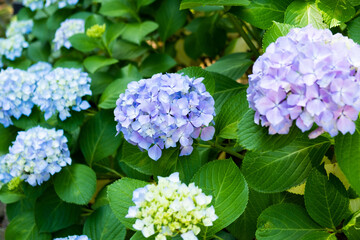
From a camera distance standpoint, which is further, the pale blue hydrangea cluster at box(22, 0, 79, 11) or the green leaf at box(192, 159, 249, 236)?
the pale blue hydrangea cluster at box(22, 0, 79, 11)

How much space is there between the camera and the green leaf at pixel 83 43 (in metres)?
1.72

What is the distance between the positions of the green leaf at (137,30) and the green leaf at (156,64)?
Result: 4.3 inches

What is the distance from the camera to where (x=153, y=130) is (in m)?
0.98

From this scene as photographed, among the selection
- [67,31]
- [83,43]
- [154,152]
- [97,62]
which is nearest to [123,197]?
[154,152]

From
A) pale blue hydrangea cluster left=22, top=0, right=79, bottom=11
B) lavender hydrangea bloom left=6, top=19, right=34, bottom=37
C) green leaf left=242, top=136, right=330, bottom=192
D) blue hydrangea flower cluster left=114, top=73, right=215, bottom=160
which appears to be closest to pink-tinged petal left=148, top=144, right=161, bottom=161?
blue hydrangea flower cluster left=114, top=73, right=215, bottom=160

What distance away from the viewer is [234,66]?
1.63m

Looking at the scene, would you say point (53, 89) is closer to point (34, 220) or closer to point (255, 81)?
point (34, 220)

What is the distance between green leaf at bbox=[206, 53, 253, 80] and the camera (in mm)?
1611

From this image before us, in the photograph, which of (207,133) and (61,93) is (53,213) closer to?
(61,93)

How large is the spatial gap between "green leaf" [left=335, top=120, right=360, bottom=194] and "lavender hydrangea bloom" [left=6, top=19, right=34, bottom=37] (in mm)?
1744

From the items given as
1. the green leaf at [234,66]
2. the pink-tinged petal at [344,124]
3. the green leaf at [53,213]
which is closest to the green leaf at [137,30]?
the green leaf at [234,66]

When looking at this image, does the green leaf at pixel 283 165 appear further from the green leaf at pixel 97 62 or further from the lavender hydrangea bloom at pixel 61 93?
the green leaf at pixel 97 62

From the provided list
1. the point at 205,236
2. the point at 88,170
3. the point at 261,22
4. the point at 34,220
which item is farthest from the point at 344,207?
the point at 34,220

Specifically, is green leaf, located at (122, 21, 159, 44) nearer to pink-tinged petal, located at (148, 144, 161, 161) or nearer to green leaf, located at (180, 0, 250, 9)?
green leaf, located at (180, 0, 250, 9)
